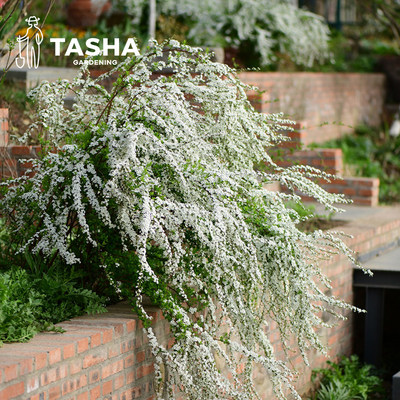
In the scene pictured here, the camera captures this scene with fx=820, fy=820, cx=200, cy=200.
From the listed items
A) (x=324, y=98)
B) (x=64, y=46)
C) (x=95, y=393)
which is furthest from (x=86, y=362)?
(x=324, y=98)

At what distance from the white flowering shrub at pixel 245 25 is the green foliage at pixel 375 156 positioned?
119 cm

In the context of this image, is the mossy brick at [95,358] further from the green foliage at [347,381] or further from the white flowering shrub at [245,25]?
the white flowering shrub at [245,25]

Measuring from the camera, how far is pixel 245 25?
9.80 m

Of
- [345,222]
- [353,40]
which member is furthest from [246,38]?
[353,40]

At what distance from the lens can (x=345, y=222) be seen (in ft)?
23.2

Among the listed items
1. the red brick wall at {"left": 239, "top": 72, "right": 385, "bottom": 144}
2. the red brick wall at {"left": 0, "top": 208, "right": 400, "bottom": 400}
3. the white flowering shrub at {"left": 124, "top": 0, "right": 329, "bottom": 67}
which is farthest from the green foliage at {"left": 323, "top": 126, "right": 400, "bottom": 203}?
the red brick wall at {"left": 0, "top": 208, "right": 400, "bottom": 400}

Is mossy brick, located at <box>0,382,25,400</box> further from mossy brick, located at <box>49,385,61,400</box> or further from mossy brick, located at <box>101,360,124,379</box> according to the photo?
mossy brick, located at <box>101,360,124,379</box>

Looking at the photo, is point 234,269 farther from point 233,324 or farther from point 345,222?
point 345,222

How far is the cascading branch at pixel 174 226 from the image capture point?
372 cm

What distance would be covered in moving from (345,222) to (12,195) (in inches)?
144

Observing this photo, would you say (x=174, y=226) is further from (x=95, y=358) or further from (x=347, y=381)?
(x=347, y=381)

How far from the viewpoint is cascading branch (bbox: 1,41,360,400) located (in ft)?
12.2

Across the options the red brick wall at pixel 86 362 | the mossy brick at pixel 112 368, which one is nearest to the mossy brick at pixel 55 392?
the red brick wall at pixel 86 362

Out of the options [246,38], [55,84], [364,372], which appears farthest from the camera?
[246,38]
